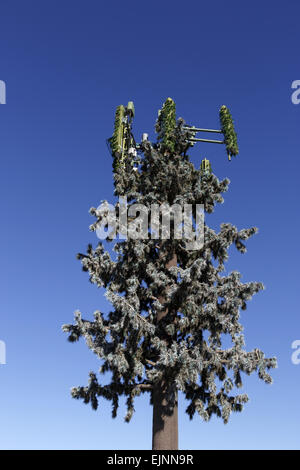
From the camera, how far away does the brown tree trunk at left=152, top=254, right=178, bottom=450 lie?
14.6 meters

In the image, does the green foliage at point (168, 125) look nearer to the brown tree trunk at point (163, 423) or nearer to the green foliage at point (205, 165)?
the green foliage at point (205, 165)

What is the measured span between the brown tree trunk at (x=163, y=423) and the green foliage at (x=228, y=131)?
1048cm

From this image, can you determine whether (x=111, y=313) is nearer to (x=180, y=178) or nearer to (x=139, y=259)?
(x=139, y=259)

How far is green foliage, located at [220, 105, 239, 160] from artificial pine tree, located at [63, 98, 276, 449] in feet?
8.70

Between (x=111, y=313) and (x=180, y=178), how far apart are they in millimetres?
5988

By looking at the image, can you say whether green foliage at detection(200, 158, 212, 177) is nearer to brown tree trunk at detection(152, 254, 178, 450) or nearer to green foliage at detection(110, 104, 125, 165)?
green foliage at detection(110, 104, 125, 165)

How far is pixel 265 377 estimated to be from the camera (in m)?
14.9

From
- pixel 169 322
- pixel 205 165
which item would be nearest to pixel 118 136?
pixel 205 165

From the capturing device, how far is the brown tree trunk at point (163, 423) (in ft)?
47.9

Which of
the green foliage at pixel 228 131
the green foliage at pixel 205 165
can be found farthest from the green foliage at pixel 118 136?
the green foliage at pixel 228 131

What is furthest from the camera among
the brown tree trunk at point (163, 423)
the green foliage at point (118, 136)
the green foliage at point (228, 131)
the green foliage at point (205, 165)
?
the green foliage at point (205, 165)

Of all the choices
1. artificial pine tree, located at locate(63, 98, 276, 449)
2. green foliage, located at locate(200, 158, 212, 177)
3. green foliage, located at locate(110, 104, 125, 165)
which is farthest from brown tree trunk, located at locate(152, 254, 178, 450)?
green foliage, located at locate(200, 158, 212, 177)

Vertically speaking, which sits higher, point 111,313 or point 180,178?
point 180,178
